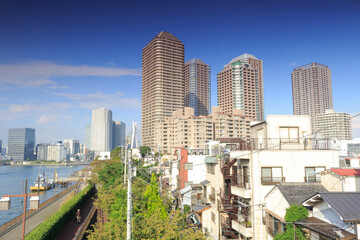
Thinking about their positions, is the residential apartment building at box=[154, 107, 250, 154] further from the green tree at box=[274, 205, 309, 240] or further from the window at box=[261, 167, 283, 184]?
the green tree at box=[274, 205, 309, 240]

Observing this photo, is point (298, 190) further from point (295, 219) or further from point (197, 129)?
point (197, 129)

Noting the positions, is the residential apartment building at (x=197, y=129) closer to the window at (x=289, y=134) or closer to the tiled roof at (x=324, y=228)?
the window at (x=289, y=134)

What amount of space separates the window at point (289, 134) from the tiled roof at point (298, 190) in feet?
23.0

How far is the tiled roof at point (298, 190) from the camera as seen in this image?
1714 centimetres

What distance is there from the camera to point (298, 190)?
18.3 metres

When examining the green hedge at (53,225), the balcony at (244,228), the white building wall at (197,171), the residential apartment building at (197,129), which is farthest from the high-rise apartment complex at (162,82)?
the balcony at (244,228)

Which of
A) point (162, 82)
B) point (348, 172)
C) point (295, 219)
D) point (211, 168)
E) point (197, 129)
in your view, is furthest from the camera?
point (162, 82)

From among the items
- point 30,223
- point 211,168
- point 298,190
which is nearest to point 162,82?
point 30,223

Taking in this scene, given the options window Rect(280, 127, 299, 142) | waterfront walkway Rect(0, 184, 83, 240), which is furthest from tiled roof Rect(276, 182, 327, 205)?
waterfront walkway Rect(0, 184, 83, 240)

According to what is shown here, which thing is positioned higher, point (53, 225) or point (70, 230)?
point (53, 225)

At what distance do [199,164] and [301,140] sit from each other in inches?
912

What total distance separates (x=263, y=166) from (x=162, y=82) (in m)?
173

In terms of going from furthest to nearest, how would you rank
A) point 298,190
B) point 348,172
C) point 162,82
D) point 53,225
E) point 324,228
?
point 162,82 < point 53,225 < point 298,190 < point 348,172 < point 324,228

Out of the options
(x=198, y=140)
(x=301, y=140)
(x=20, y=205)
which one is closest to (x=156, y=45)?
(x=198, y=140)
